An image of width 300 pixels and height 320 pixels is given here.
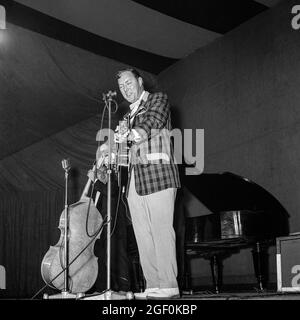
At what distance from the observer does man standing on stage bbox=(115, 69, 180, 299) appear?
8.09ft

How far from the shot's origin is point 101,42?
17.6 ft

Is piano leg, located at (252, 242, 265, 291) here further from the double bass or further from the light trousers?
the light trousers

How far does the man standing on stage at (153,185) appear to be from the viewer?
246 cm

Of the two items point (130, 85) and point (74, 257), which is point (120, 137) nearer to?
point (130, 85)

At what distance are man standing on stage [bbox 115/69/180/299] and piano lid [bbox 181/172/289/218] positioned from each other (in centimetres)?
124

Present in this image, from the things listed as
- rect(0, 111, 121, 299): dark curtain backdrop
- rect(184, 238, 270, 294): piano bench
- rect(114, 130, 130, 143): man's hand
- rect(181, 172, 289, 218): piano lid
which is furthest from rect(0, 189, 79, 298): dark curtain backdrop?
rect(114, 130, 130, 143): man's hand

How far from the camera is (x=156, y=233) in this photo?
99.1 inches

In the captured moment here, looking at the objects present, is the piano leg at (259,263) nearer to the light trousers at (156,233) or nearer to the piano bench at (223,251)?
the piano bench at (223,251)

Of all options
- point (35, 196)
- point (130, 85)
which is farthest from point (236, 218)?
point (35, 196)

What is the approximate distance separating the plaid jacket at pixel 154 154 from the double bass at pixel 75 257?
1.16 meters

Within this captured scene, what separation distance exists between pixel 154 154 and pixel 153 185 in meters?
0.18

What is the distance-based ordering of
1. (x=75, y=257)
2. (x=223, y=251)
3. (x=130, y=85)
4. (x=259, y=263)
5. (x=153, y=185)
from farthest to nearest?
(x=223, y=251) < (x=259, y=263) < (x=75, y=257) < (x=130, y=85) < (x=153, y=185)
